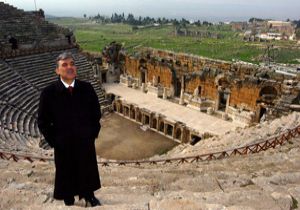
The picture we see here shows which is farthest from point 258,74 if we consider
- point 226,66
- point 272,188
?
point 272,188

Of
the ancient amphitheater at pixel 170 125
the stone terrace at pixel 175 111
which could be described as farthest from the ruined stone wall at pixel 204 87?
the stone terrace at pixel 175 111

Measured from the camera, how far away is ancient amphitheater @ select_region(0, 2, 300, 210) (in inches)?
186

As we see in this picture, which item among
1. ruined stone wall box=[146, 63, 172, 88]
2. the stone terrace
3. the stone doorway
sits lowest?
the stone terrace

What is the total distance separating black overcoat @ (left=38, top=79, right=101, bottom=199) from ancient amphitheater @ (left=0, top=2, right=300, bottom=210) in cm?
39

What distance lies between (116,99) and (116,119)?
1.98m

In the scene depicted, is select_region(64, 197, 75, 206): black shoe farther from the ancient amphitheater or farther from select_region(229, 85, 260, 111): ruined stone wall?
select_region(229, 85, 260, 111): ruined stone wall

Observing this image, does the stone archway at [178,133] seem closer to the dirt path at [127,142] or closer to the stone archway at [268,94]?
the dirt path at [127,142]

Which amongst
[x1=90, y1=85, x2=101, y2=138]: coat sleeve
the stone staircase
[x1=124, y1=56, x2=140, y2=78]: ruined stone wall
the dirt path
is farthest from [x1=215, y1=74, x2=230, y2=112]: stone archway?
[x1=90, y1=85, x2=101, y2=138]: coat sleeve

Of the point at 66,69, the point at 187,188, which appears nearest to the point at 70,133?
the point at 66,69

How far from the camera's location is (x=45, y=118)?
429 cm

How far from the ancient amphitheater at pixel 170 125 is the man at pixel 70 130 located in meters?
0.35

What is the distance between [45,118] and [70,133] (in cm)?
41

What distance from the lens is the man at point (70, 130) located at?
4.28 m

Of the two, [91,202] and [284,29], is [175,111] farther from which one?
[284,29]
